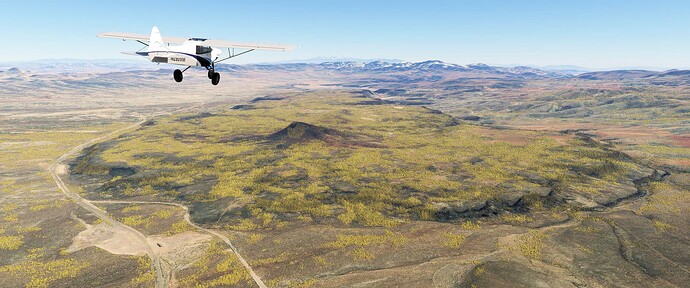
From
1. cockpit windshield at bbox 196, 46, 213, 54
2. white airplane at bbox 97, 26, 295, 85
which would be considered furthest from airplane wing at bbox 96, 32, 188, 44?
cockpit windshield at bbox 196, 46, 213, 54

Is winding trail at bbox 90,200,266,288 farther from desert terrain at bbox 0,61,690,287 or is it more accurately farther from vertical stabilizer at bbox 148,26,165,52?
vertical stabilizer at bbox 148,26,165,52

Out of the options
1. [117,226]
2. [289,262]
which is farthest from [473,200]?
[117,226]

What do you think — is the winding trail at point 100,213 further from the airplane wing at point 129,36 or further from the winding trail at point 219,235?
the airplane wing at point 129,36

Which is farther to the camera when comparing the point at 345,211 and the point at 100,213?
the point at 100,213

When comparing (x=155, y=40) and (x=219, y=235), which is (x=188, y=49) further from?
(x=219, y=235)

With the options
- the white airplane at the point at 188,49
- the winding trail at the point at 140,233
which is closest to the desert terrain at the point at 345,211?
the winding trail at the point at 140,233

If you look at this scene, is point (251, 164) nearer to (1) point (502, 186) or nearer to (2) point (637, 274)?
(1) point (502, 186)

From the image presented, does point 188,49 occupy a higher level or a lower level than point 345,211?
higher

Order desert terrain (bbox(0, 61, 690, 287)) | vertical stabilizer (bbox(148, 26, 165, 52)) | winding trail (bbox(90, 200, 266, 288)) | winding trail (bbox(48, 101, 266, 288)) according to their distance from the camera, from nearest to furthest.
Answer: vertical stabilizer (bbox(148, 26, 165, 52)) < winding trail (bbox(90, 200, 266, 288)) < winding trail (bbox(48, 101, 266, 288)) < desert terrain (bbox(0, 61, 690, 287))

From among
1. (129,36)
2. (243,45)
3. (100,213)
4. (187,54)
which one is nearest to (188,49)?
(187,54)
